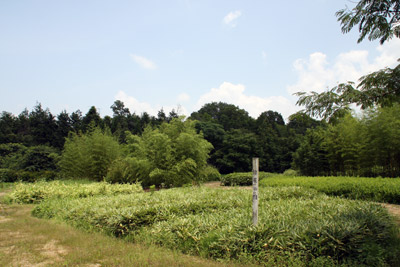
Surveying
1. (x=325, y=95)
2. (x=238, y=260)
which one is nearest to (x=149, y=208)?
(x=238, y=260)

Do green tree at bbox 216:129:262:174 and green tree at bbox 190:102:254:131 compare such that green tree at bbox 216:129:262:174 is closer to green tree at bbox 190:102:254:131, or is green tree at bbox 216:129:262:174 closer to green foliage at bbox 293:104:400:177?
green tree at bbox 190:102:254:131

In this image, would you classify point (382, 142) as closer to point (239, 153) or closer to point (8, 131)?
point (239, 153)

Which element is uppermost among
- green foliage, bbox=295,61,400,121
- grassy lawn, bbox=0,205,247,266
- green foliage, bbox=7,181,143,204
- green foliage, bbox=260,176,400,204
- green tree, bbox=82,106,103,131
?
green tree, bbox=82,106,103,131

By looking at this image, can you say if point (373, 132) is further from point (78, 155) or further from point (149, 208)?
point (78, 155)

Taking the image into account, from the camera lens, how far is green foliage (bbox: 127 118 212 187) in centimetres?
1003

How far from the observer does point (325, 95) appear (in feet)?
11.5

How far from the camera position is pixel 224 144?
26.5 m

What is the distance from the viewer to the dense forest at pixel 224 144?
33.9 feet

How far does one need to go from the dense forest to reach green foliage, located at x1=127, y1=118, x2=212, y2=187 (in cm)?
4

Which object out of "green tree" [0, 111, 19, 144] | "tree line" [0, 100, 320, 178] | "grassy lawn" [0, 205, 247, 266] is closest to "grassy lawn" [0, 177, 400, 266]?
"grassy lawn" [0, 205, 247, 266]

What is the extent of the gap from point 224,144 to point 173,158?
55.1 feet

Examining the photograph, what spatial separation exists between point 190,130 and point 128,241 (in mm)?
7345

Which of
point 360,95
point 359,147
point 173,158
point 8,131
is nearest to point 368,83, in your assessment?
point 360,95

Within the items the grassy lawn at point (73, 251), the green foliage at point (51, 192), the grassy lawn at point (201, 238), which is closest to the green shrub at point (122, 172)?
the green foliage at point (51, 192)
